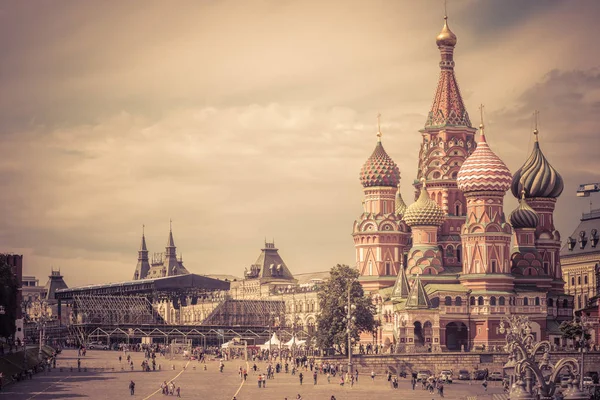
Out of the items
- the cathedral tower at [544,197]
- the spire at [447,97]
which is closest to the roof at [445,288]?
the cathedral tower at [544,197]

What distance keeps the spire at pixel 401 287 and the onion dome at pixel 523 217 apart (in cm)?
1591

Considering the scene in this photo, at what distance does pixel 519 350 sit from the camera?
8438 centimetres

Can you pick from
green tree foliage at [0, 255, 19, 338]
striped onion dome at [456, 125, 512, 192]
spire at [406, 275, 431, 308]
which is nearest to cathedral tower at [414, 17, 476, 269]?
striped onion dome at [456, 125, 512, 192]

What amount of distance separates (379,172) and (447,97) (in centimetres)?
1326

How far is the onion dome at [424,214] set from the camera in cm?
15450

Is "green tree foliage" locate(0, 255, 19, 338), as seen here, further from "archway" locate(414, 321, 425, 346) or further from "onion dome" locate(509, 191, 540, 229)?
"onion dome" locate(509, 191, 540, 229)

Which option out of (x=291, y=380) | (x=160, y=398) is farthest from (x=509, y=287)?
(x=160, y=398)

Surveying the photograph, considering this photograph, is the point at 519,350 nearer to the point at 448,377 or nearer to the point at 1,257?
the point at 448,377

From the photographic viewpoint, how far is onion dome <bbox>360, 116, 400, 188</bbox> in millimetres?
162250

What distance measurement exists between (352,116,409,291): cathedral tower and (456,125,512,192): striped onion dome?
13.5 metres

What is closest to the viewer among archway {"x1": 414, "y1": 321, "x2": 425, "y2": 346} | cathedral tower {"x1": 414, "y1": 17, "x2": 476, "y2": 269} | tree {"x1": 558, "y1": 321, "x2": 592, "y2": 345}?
tree {"x1": 558, "y1": 321, "x2": 592, "y2": 345}

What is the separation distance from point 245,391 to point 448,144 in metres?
64.3

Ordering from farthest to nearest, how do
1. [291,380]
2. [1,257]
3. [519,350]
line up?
[1,257], [291,380], [519,350]

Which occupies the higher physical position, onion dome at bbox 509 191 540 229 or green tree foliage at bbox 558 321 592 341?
onion dome at bbox 509 191 540 229
